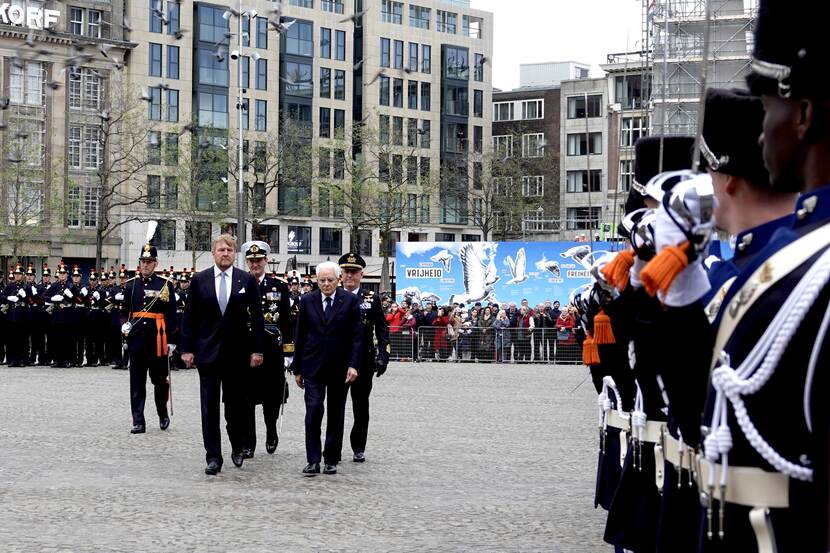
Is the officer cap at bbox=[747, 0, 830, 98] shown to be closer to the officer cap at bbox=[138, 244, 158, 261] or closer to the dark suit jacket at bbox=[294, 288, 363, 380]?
the dark suit jacket at bbox=[294, 288, 363, 380]

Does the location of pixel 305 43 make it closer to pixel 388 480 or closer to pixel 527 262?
pixel 527 262

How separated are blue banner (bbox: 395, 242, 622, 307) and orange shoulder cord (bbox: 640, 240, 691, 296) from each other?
34658 millimetres

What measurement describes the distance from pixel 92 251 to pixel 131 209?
115 inches

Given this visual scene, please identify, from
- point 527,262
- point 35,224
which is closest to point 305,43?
point 35,224

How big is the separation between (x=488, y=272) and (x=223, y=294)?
85.7 feet

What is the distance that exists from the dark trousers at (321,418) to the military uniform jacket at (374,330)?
84 centimetres

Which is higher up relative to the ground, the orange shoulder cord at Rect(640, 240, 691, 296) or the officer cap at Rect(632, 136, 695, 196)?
the officer cap at Rect(632, 136, 695, 196)

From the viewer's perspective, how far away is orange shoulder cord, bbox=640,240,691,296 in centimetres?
352

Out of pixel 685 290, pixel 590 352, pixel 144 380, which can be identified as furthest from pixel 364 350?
pixel 685 290

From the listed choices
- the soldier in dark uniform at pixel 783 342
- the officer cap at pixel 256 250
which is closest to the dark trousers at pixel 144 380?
the officer cap at pixel 256 250

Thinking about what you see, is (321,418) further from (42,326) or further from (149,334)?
(42,326)

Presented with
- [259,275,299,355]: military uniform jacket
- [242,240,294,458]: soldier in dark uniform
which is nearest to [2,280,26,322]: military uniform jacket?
[242,240,294,458]: soldier in dark uniform

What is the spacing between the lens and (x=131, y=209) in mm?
73750

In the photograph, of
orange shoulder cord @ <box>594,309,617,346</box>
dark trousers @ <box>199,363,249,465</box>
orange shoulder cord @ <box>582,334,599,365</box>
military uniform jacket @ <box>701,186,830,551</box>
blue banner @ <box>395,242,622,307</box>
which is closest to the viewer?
military uniform jacket @ <box>701,186,830,551</box>
